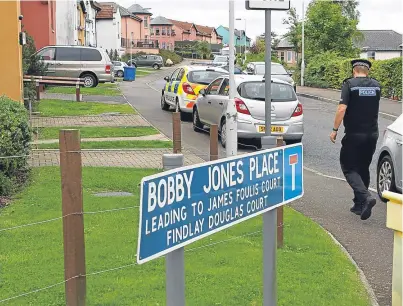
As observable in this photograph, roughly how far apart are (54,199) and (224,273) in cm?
313

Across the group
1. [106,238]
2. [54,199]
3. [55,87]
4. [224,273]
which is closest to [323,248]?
[224,273]

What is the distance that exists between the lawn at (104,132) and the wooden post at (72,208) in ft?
32.1

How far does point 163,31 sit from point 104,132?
346 feet

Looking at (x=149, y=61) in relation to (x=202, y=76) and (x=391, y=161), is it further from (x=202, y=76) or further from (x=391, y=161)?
(x=391, y=161)

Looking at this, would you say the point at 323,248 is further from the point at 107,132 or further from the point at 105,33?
the point at 105,33

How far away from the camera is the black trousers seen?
26.2 feet

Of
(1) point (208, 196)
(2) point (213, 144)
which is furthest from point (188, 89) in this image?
(1) point (208, 196)

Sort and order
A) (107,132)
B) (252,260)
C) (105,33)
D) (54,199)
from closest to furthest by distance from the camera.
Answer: (252,260) < (54,199) < (107,132) < (105,33)

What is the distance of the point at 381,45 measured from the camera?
81125mm

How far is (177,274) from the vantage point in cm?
317

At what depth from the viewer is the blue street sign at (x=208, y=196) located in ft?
9.59

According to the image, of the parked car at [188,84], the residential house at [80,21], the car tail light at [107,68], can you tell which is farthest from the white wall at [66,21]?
the parked car at [188,84]

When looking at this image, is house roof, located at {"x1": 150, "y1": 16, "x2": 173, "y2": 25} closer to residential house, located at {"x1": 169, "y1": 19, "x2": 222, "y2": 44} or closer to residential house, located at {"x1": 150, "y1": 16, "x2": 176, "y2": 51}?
residential house, located at {"x1": 150, "y1": 16, "x2": 176, "y2": 51}

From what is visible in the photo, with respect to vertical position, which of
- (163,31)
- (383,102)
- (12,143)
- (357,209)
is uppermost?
(163,31)
